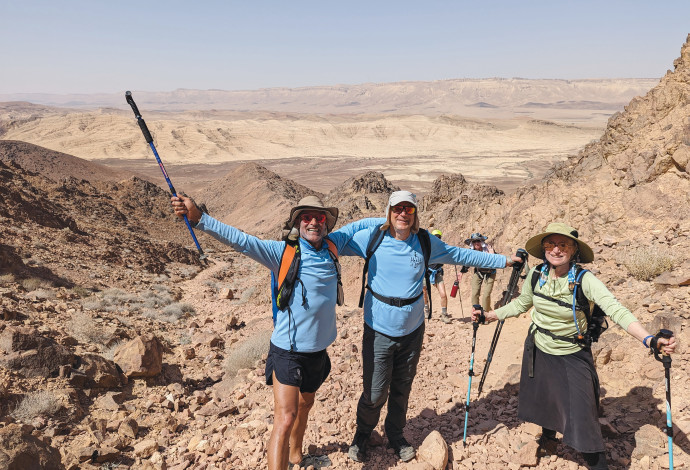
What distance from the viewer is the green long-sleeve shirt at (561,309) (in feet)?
9.58

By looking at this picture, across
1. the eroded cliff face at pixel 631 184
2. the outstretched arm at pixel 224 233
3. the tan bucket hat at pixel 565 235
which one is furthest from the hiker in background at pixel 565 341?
the eroded cliff face at pixel 631 184

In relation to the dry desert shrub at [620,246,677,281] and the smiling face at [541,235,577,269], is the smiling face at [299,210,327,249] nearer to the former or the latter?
the smiling face at [541,235,577,269]

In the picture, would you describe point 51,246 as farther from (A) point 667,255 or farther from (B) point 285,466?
(A) point 667,255

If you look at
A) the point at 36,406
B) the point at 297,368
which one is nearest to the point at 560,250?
the point at 297,368

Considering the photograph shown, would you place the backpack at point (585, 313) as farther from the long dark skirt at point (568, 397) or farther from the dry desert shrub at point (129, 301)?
the dry desert shrub at point (129, 301)

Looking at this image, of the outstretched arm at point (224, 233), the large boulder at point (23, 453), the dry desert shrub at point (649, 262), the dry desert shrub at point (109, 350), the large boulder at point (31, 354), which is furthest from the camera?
the dry desert shrub at point (109, 350)

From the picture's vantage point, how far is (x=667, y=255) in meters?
5.71

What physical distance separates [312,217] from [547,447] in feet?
8.65

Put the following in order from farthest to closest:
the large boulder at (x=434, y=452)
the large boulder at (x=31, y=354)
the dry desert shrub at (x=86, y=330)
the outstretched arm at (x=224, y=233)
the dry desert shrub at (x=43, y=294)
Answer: the dry desert shrub at (x=43, y=294), the dry desert shrub at (x=86, y=330), the large boulder at (x=31, y=354), the large boulder at (x=434, y=452), the outstretched arm at (x=224, y=233)

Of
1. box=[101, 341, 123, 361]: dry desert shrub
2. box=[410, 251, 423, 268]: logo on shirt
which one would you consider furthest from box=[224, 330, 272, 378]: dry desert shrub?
box=[410, 251, 423, 268]: logo on shirt

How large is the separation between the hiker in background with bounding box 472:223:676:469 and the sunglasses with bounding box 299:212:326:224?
5.16 feet

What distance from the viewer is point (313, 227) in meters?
3.12

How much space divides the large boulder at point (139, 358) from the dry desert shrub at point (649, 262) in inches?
256

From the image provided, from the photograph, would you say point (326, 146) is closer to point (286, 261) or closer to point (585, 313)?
point (286, 261)
